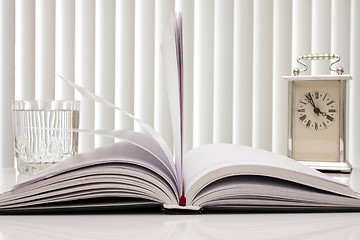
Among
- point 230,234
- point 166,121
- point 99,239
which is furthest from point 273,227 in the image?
point 166,121

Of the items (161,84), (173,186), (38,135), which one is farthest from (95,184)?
(161,84)

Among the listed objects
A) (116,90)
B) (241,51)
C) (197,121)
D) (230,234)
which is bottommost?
(230,234)

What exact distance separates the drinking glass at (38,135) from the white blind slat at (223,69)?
30.0 inches

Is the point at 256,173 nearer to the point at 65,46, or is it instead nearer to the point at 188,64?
the point at 188,64

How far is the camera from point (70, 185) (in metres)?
0.62

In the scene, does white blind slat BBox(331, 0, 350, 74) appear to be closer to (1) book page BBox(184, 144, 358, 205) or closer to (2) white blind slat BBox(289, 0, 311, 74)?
(2) white blind slat BBox(289, 0, 311, 74)

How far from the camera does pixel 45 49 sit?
1.68 metres

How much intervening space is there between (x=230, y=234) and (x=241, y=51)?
123 centimetres

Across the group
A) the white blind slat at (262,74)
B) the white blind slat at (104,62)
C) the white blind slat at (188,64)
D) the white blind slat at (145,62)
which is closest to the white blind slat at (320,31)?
the white blind slat at (262,74)

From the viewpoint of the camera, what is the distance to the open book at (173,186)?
62 centimetres

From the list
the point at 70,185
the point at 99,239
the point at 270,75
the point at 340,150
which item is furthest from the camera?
the point at 270,75

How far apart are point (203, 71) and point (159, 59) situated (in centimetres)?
17

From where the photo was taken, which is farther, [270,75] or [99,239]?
[270,75]

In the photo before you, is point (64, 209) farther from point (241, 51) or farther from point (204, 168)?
point (241, 51)
